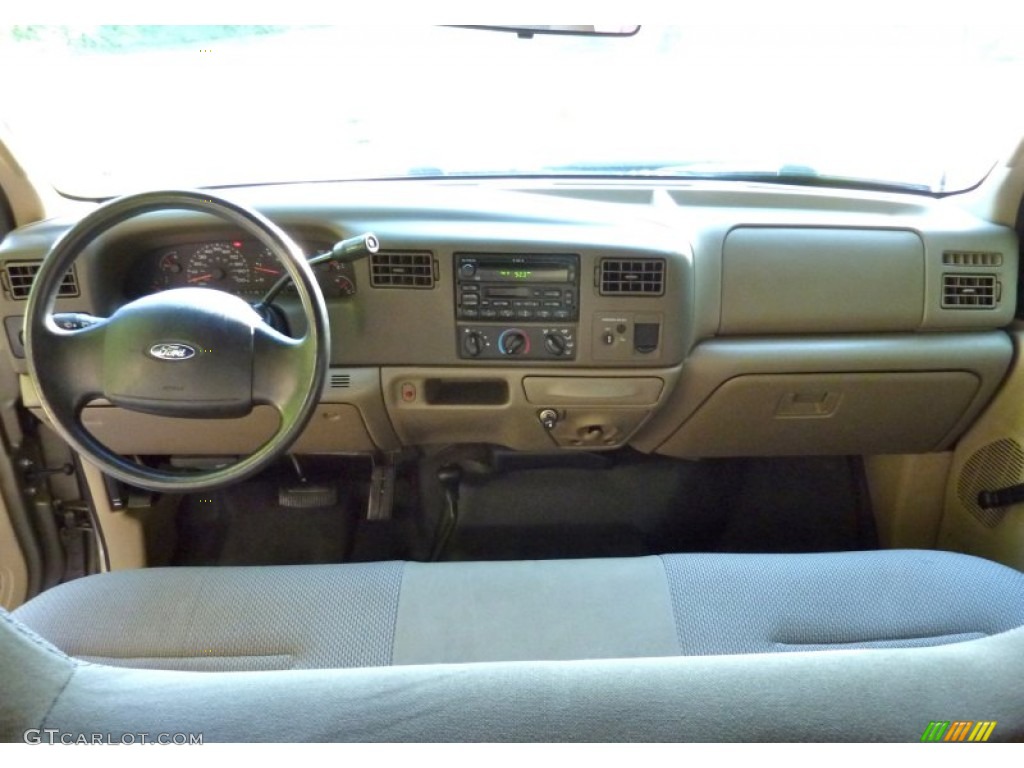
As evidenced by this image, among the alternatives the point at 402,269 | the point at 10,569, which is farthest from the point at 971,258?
the point at 10,569

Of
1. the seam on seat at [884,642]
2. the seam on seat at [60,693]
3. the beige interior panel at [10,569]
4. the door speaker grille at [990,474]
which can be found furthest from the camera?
the beige interior panel at [10,569]

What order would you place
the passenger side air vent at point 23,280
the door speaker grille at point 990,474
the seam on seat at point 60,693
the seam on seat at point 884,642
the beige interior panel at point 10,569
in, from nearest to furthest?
the seam on seat at point 60,693 → the seam on seat at point 884,642 → the passenger side air vent at point 23,280 → the door speaker grille at point 990,474 → the beige interior panel at point 10,569

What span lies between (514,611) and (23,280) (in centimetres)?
127

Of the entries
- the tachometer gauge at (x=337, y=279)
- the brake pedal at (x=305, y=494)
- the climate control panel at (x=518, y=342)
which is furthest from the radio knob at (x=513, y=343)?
the brake pedal at (x=305, y=494)

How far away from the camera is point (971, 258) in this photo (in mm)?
1760

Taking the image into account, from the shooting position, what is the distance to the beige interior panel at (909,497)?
2.06 m

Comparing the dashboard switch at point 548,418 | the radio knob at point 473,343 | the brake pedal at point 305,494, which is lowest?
the brake pedal at point 305,494

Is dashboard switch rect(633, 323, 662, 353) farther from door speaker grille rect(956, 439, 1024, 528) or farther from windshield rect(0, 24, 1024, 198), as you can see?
door speaker grille rect(956, 439, 1024, 528)

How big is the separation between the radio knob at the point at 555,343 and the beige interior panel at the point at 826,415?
41 cm

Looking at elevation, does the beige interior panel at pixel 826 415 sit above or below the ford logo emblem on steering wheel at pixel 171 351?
below

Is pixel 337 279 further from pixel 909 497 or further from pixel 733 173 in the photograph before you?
pixel 909 497

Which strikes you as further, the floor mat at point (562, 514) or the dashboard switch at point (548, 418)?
the floor mat at point (562, 514)

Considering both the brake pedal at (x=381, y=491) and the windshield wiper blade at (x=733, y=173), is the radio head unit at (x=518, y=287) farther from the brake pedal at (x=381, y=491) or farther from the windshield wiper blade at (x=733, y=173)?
the brake pedal at (x=381, y=491)

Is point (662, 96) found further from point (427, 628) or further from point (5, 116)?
point (5, 116)
